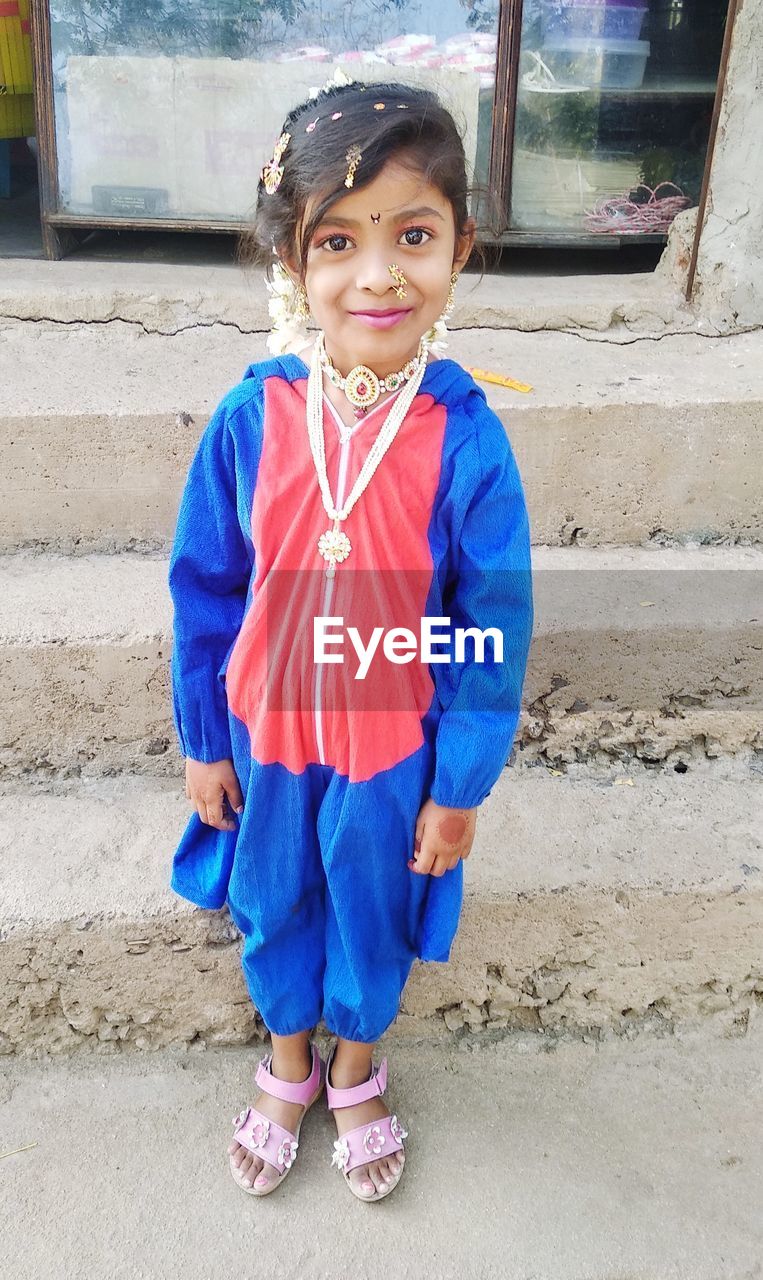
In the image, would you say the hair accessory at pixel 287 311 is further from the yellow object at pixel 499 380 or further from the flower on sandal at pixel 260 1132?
the flower on sandal at pixel 260 1132

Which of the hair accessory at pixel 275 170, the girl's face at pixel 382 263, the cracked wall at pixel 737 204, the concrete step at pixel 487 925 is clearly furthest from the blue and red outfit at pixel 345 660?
the cracked wall at pixel 737 204

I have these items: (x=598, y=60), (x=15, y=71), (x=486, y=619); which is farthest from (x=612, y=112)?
(x=486, y=619)

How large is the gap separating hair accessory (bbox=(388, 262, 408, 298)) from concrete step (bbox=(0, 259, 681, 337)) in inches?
56.5

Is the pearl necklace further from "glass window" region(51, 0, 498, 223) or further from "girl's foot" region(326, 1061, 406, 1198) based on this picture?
"glass window" region(51, 0, 498, 223)

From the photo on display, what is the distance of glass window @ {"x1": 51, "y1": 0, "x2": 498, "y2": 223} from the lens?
300 cm

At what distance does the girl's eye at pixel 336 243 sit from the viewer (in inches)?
50.9

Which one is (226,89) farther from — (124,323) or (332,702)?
(332,702)

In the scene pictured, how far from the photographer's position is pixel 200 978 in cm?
186

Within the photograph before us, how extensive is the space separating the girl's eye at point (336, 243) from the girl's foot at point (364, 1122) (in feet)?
4.10

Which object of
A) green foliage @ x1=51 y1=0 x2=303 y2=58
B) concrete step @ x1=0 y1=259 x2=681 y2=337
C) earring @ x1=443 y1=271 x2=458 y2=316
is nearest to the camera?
earring @ x1=443 y1=271 x2=458 y2=316

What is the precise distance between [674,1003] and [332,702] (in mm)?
1038

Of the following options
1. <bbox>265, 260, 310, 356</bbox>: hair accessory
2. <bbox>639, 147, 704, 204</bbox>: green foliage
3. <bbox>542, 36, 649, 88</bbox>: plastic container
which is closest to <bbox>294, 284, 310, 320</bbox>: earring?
<bbox>265, 260, 310, 356</bbox>: hair accessory

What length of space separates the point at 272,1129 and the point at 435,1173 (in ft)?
0.88

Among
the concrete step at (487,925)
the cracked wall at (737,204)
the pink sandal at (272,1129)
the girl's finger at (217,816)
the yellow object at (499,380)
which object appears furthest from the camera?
the cracked wall at (737,204)
